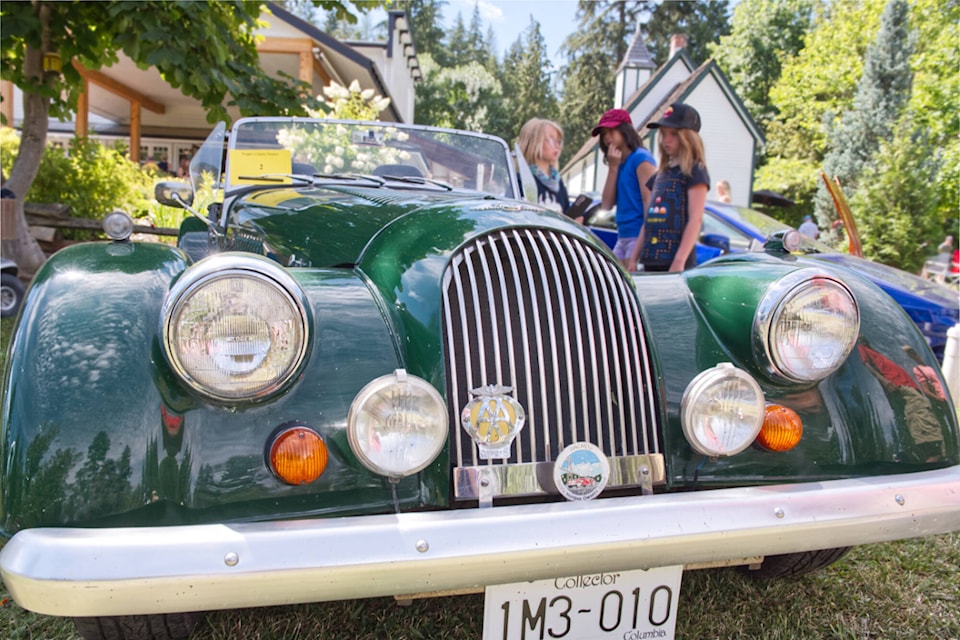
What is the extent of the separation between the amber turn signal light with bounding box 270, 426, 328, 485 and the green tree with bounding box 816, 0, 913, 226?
2299 centimetres

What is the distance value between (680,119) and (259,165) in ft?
7.05

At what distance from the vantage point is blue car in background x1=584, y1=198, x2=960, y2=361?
5.66 metres

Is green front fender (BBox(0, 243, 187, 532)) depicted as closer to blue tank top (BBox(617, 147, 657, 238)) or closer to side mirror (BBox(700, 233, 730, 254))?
blue tank top (BBox(617, 147, 657, 238))

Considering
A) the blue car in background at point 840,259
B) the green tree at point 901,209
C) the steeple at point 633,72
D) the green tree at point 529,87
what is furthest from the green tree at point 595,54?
the blue car in background at point 840,259

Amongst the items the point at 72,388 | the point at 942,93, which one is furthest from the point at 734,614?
the point at 942,93

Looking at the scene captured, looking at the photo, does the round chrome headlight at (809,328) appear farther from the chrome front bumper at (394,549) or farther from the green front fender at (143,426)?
the green front fender at (143,426)

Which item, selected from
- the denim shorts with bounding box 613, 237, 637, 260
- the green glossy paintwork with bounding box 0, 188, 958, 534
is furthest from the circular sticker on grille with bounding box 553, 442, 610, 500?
the denim shorts with bounding box 613, 237, 637, 260

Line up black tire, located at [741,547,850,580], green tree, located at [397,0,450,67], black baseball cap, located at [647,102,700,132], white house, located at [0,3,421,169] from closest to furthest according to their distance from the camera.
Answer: black tire, located at [741,547,850,580] < black baseball cap, located at [647,102,700,132] < white house, located at [0,3,421,169] < green tree, located at [397,0,450,67]

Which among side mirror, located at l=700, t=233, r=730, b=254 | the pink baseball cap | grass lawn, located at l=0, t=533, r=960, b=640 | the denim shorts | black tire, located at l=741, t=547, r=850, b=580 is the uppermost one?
the pink baseball cap

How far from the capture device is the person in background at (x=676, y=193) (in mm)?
3740

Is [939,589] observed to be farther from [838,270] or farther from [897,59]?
[897,59]

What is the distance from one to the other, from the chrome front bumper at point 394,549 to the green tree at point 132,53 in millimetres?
4626

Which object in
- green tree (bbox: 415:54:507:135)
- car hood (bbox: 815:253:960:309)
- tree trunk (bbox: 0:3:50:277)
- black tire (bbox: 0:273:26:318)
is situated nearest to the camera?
car hood (bbox: 815:253:960:309)

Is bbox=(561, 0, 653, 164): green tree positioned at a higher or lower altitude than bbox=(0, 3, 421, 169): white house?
higher
